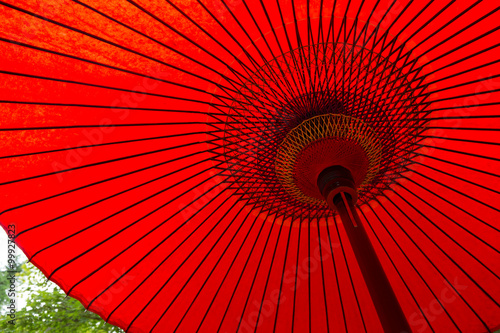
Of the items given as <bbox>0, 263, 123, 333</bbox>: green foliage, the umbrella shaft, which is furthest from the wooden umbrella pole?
<bbox>0, 263, 123, 333</bbox>: green foliage

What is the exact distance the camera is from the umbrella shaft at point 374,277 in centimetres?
159

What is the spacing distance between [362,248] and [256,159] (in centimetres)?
88

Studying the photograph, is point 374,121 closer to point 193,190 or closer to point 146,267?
point 193,190

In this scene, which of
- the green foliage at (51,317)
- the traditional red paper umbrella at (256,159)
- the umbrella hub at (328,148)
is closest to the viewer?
the traditional red paper umbrella at (256,159)

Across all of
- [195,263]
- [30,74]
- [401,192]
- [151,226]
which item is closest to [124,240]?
[151,226]

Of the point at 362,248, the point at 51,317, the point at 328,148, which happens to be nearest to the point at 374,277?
the point at 362,248

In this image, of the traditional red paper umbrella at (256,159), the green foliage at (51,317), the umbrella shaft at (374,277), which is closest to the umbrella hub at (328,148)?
the traditional red paper umbrella at (256,159)

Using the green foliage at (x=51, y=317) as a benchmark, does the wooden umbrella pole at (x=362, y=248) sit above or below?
above

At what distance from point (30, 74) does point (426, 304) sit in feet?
9.23

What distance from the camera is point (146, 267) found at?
2.46 metres

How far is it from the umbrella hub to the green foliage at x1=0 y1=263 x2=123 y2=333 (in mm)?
5453

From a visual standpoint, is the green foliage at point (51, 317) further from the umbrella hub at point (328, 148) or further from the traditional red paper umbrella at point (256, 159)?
the umbrella hub at point (328, 148)

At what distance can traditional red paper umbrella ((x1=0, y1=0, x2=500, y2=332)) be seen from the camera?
6.53ft

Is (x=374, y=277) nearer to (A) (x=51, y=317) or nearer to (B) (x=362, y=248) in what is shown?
(B) (x=362, y=248)
